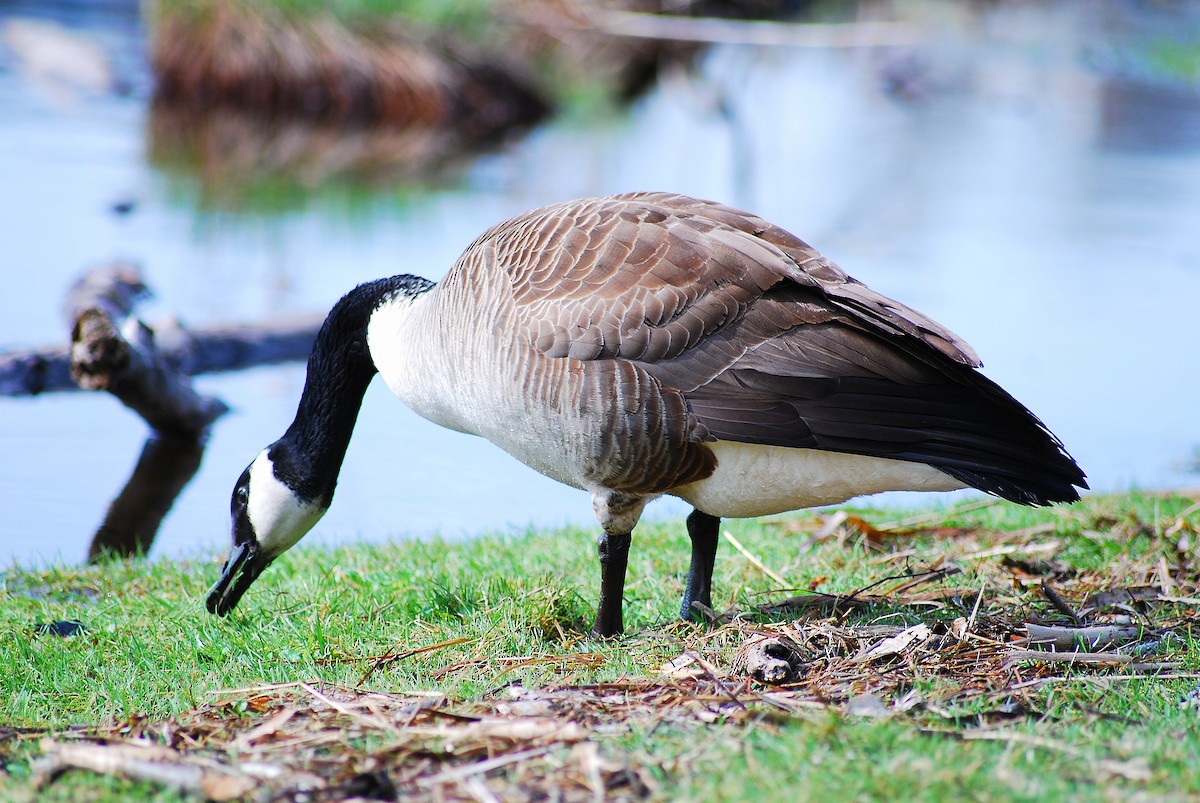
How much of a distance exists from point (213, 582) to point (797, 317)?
9.15 ft

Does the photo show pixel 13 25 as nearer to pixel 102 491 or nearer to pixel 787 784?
pixel 102 491

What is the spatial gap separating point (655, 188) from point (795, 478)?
11877 mm

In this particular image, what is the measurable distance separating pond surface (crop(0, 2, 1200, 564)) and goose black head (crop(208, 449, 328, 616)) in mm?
1094

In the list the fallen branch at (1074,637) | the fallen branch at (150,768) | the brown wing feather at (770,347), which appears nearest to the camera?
the fallen branch at (150,768)

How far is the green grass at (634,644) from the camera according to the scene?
298 centimetres

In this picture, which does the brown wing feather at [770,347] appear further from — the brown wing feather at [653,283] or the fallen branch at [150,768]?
the fallen branch at [150,768]

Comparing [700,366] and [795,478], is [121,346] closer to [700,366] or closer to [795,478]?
[700,366]

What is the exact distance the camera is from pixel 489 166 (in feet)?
59.4

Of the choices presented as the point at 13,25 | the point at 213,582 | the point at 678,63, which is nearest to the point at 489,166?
the point at 678,63

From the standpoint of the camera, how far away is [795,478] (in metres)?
4.25

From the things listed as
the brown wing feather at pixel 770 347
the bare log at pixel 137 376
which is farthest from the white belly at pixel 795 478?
the bare log at pixel 137 376

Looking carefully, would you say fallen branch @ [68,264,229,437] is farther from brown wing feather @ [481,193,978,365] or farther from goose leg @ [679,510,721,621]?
goose leg @ [679,510,721,621]

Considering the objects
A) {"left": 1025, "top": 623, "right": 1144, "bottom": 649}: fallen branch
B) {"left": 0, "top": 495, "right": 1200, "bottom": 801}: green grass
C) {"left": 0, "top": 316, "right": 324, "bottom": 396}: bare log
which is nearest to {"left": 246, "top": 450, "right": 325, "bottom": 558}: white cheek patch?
{"left": 0, "top": 495, "right": 1200, "bottom": 801}: green grass

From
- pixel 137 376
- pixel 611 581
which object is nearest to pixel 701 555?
pixel 611 581
